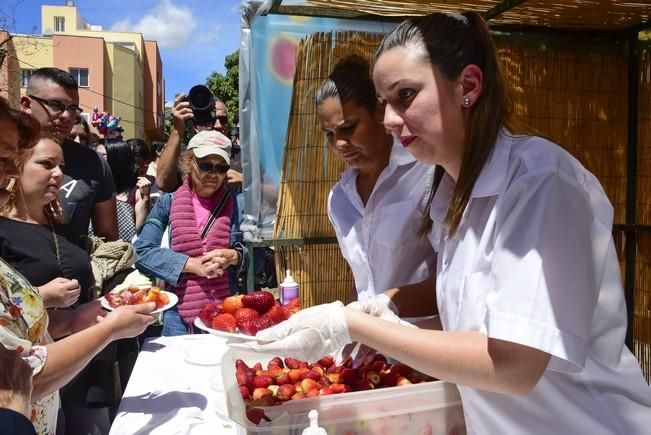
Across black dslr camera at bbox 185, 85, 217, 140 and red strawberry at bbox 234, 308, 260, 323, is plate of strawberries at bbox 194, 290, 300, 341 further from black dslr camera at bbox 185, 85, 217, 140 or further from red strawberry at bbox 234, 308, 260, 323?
black dslr camera at bbox 185, 85, 217, 140

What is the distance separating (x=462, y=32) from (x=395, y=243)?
3.03ft

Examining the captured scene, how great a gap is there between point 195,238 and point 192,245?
0.14 feet

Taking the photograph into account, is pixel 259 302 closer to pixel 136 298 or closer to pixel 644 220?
pixel 136 298

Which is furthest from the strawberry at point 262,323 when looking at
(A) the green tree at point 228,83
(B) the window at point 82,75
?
(B) the window at point 82,75

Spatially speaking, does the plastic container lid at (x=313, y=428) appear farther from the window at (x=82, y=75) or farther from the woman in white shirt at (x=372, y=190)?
the window at (x=82, y=75)

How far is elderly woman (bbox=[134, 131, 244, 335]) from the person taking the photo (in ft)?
9.11

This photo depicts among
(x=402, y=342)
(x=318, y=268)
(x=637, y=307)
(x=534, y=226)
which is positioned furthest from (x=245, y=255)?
(x=637, y=307)

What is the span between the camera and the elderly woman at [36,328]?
1221mm

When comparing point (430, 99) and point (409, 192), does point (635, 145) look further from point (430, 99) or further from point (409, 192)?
point (430, 99)

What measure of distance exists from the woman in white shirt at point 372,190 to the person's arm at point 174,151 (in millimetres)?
1496

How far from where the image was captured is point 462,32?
1.20 meters

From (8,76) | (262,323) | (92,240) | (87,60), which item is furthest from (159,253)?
(87,60)

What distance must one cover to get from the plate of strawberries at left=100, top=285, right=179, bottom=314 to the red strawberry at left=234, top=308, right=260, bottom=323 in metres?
0.24

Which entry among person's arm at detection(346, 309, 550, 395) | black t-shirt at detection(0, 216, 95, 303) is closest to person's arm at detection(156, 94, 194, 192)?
black t-shirt at detection(0, 216, 95, 303)
